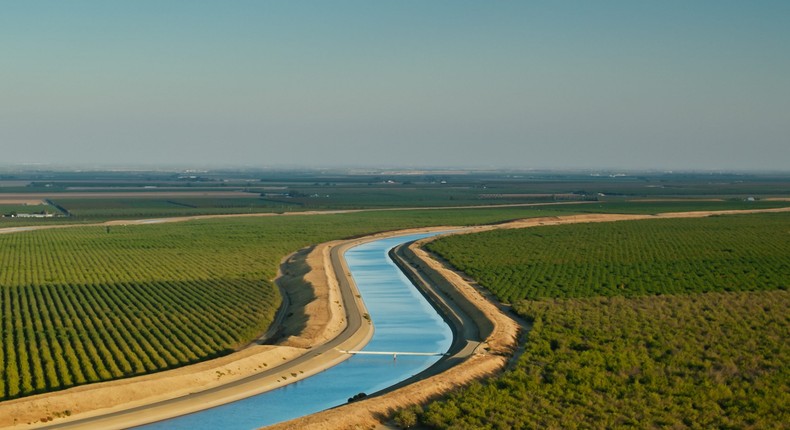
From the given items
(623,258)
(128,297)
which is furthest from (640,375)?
(623,258)

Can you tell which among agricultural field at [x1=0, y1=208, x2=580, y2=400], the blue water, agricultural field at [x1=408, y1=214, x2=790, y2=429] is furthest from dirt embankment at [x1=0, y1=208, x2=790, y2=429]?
agricultural field at [x1=0, y1=208, x2=580, y2=400]

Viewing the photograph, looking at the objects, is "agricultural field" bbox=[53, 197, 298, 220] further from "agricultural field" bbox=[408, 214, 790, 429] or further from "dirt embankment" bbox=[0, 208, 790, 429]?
"dirt embankment" bbox=[0, 208, 790, 429]

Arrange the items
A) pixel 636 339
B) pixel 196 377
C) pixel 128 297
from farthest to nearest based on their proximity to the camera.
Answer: pixel 128 297 → pixel 636 339 → pixel 196 377

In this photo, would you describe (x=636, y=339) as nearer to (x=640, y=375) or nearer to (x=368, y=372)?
(x=640, y=375)

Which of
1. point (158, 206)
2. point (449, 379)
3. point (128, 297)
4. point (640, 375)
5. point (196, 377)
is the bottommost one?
point (158, 206)

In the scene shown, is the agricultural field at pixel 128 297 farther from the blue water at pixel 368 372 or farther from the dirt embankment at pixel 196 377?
the blue water at pixel 368 372

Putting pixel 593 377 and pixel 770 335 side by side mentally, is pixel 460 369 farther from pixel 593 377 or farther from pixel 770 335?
pixel 770 335

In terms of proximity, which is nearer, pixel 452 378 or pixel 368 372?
pixel 452 378
